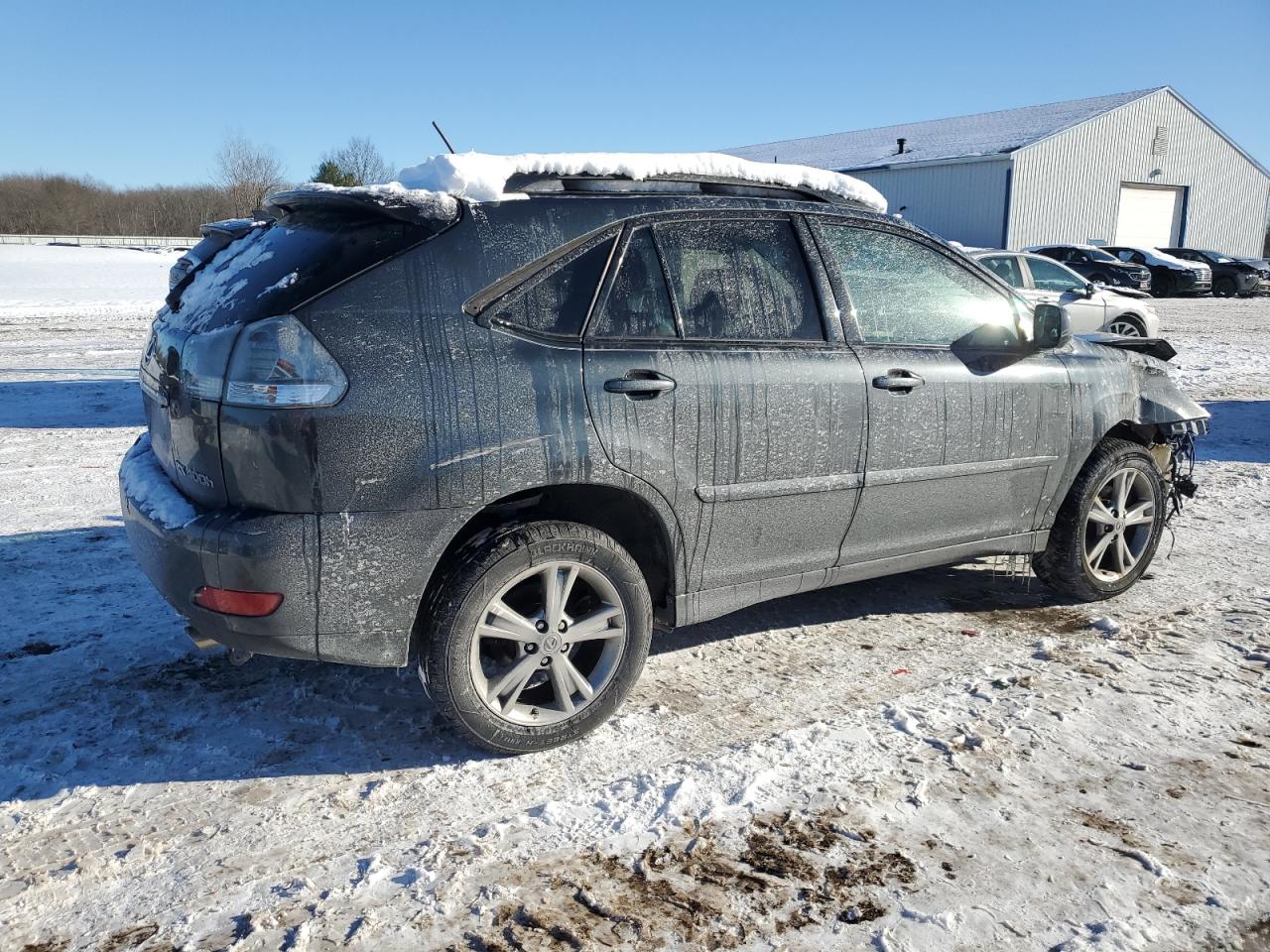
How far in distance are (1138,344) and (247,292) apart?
4.12m

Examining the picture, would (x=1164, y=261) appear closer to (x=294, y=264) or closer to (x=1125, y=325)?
(x=1125, y=325)

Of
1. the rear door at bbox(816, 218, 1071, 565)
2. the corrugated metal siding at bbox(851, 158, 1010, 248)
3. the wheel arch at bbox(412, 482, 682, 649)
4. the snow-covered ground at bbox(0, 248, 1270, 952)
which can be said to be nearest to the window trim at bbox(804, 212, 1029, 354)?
the rear door at bbox(816, 218, 1071, 565)

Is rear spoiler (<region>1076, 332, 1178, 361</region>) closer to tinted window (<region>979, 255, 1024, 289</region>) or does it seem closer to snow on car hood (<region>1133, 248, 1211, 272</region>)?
tinted window (<region>979, 255, 1024, 289</region>)

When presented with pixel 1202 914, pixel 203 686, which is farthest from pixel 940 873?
pixel 203 686

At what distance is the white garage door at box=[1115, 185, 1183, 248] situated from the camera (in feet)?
133

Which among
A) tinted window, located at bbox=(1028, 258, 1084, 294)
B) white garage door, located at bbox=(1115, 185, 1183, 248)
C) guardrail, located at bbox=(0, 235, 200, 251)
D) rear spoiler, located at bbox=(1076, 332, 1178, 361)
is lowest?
rear spoiler, located at bbox=(1076, 332, 1178, 361)

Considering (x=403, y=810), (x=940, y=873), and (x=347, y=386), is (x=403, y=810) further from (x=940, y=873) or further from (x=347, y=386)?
(x=940, y=873)

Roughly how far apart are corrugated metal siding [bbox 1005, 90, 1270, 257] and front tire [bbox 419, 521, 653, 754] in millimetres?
37860

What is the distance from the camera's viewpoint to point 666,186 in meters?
3.61

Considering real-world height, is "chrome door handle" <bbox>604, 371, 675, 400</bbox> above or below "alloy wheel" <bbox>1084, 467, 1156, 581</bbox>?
above

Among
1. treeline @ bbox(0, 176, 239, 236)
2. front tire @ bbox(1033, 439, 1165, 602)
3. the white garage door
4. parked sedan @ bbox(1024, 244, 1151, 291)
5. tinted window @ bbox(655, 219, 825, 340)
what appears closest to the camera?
tinted window @ bbox(655, 219, 825, 340)

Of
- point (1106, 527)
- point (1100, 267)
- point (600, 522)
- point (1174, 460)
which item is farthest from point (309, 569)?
point (1100, 267)

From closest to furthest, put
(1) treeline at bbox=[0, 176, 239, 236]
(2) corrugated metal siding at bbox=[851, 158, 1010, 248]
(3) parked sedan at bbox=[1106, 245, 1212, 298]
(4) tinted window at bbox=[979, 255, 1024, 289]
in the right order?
(4) tinted window at bbox=[979, 255, 1024, 289]
(3) parked sedan at bbox=[1106, 245, 1212, 298]
(2) corrugated metal siding at bbox=[851, 158, 1010, 248]
(1) treeline at bbox=[0, 176, 239, 236]

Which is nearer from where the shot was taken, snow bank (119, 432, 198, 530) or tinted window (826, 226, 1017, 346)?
snow bank (119, 432, 198, 530)
